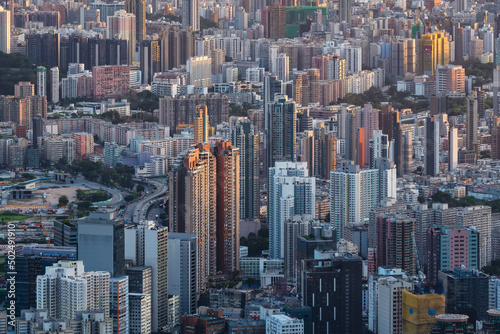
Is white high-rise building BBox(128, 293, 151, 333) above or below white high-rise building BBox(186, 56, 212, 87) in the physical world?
below

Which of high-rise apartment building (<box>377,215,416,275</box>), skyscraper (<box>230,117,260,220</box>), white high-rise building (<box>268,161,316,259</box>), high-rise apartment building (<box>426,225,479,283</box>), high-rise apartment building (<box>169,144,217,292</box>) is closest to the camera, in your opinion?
high-rise apartment building (<box>426,225,479,283</box>)

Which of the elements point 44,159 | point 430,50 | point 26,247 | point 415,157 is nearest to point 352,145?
point 415,157

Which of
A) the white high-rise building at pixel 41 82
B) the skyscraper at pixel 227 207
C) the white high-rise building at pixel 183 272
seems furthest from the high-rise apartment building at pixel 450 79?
the white high-rise building at pixel 183 272

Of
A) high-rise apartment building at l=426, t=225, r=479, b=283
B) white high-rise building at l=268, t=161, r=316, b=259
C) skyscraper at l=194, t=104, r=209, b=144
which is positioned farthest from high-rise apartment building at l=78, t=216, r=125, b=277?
skyscraper at l=194, t=104, r=209, b=144

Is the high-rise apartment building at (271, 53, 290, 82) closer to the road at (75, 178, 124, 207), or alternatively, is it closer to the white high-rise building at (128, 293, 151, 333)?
the road at (75, 178, 124, 207)

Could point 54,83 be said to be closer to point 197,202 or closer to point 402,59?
point 402,59

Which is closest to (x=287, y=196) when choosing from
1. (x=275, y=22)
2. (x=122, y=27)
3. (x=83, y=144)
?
(x=83, y=144)

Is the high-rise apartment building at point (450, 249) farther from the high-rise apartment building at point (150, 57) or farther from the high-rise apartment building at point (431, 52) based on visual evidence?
the high-rise apartment building at point (431, 52)
